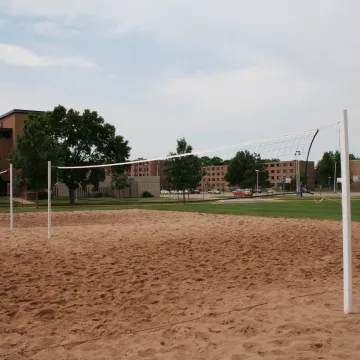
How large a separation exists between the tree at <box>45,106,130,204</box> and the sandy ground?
91.6 ft

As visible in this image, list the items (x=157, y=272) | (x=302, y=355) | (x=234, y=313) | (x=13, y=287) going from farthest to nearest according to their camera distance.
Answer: (x=157, y=272) → (x=13, y=287) → (x=234, y=313) → (x=302, y=355)

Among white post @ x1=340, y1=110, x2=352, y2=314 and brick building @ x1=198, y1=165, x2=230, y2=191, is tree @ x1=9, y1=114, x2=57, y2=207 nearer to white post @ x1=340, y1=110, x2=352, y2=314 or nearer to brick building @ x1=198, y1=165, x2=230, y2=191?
brick building @ x1=198, y1=165, x2=230, y2=191

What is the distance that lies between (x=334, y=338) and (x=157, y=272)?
3.85 meters

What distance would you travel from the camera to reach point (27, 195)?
150 feet

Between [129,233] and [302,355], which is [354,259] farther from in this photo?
[129,233]

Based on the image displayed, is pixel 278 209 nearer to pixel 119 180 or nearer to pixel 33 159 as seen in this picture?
pixel 33 159

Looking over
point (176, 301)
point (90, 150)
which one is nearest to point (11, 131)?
point (90, 150)

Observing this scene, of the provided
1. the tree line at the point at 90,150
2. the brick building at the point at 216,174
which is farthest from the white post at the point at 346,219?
the brick building at the point at 216,174

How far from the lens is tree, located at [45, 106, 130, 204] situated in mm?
37500

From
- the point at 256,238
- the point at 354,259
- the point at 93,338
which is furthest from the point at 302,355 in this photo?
the point at 256,238

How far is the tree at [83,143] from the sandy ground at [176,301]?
27.9 m

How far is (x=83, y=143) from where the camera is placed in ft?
126

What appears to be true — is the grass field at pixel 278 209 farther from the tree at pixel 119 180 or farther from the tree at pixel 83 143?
the tree at pixel 119 180

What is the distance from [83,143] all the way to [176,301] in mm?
34267
